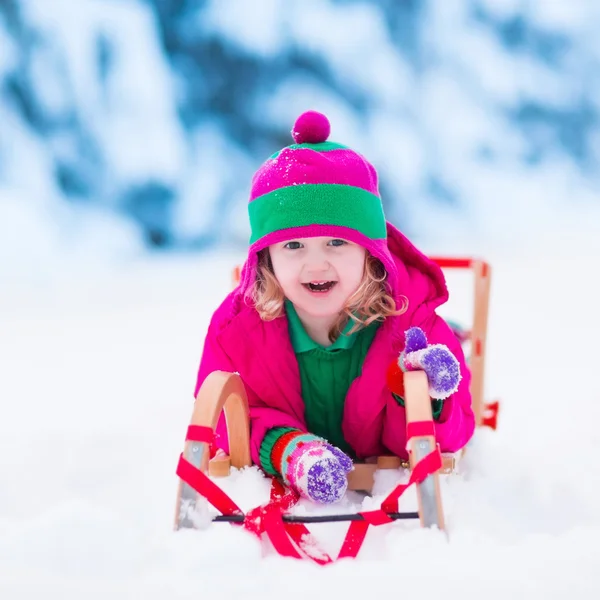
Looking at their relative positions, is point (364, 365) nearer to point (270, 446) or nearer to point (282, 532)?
point (270, 446)

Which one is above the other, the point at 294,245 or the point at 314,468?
the point at 294,245

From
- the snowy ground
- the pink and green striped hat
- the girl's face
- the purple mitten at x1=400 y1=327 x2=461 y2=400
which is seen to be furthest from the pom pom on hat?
the snowy ground

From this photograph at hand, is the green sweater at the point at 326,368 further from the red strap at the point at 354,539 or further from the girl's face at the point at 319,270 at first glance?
the red strap at the point at 354,539

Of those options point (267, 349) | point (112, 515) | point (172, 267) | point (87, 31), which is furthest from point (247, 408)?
point (87, 31)

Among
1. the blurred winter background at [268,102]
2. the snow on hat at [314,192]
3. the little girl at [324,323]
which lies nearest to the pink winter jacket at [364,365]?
the little girl at [324,323]

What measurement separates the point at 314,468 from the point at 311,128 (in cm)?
44

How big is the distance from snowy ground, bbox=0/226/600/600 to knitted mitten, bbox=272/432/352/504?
0.05 meters

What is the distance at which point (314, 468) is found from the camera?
3.08 feet

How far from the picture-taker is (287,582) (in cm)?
75

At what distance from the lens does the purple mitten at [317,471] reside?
3.07 feet

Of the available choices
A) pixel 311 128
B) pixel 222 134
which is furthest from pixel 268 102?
pixel 311 128

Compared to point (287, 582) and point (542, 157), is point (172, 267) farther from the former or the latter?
point (287, 582)

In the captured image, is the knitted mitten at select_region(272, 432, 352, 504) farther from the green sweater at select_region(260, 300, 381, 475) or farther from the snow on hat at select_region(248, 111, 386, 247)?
the snow on hat at select_region(248, 111, 386, 247)

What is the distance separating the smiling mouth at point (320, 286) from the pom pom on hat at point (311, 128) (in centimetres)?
19
